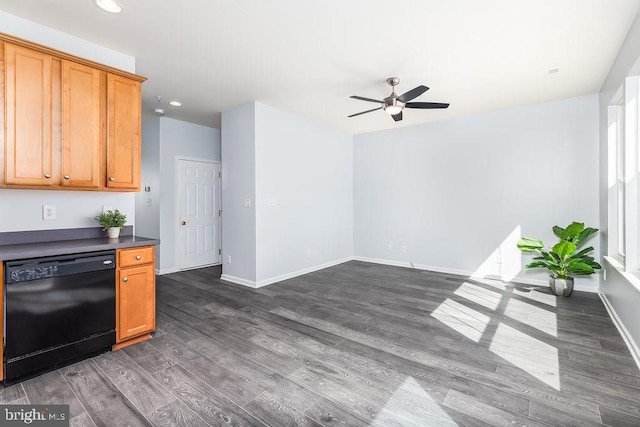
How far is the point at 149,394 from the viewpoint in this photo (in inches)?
75.5

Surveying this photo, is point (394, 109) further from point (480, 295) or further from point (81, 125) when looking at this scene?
point (81, 125)

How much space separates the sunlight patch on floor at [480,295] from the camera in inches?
143

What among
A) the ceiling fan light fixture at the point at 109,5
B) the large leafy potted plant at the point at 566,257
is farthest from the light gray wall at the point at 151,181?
the large leafy potted plant at the point at 566,257

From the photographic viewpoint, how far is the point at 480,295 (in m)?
3.94

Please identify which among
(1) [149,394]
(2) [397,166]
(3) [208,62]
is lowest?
(1) [149,394]

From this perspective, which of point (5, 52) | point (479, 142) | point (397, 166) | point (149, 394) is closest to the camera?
point (149, 394)

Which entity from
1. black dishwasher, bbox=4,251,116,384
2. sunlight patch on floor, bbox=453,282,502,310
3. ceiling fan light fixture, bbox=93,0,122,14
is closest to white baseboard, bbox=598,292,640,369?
sunlight patch on floor, bbox=453,282,502,310

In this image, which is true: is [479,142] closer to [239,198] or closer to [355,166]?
[355,166]

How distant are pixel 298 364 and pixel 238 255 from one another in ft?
8.56

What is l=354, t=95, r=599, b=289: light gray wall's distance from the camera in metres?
4.18

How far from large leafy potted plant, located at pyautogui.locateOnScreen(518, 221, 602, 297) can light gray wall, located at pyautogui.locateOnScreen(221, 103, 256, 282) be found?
12.9 feet

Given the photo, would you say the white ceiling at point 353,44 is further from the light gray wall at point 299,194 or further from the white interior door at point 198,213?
the white interior door at point 198,213

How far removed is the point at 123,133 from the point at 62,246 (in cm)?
111

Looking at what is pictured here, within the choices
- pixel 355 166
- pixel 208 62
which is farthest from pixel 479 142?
pixel 208 62
